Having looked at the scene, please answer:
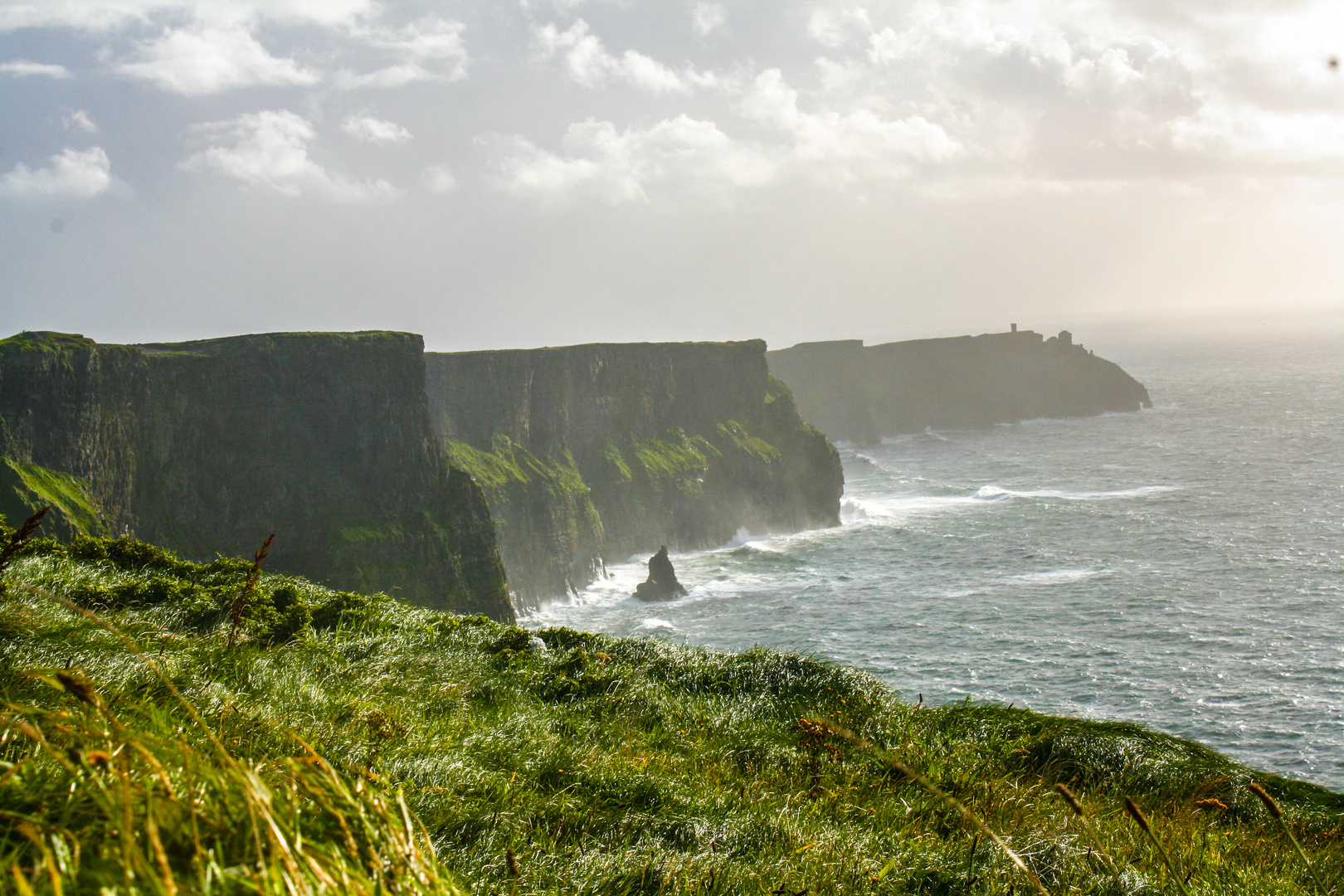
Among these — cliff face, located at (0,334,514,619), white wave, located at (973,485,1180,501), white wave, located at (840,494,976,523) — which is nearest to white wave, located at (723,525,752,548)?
white wave, located at (840,494,976,523)

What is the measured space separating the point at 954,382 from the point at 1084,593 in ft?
374

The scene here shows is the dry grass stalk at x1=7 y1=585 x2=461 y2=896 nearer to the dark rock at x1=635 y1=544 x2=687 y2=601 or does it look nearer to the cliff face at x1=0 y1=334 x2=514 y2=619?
the cliff face at x1=0 y1=334 x2=514 y2=619

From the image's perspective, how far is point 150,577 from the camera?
14.2 meters

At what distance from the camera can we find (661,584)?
61312mm

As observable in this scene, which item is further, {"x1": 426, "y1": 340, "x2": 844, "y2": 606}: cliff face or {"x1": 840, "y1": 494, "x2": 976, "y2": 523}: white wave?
{"x1": 840, "y1": 494, "x2": 976, "y2": 523}: white wave

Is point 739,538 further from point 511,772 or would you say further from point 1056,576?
point 511,772

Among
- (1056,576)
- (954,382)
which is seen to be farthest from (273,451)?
(954,382)

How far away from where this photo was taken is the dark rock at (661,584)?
200 ft

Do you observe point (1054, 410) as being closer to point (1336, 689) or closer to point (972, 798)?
point (1336, 689)

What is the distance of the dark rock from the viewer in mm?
60875

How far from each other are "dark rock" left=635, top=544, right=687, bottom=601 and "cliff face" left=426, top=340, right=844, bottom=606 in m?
7.60

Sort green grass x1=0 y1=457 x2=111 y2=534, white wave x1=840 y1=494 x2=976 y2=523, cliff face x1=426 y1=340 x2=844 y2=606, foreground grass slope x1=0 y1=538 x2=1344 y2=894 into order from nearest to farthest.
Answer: foreground grass slope x1=0 y1=538 x2=1344 y2=894 < green grass x1=0 y1=457 x2=111 y2=534 < cliff face x1=426 y1=340 x2=844 y2=606 < white wave x1=840 y1=494 x2=976 y2=523

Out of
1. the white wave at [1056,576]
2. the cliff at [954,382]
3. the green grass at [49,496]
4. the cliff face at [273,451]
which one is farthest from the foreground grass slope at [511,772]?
the cliff at [954,382]

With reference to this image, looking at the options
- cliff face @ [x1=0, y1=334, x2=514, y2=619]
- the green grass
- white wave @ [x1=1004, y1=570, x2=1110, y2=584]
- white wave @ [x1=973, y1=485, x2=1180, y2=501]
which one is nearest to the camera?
the green grass
